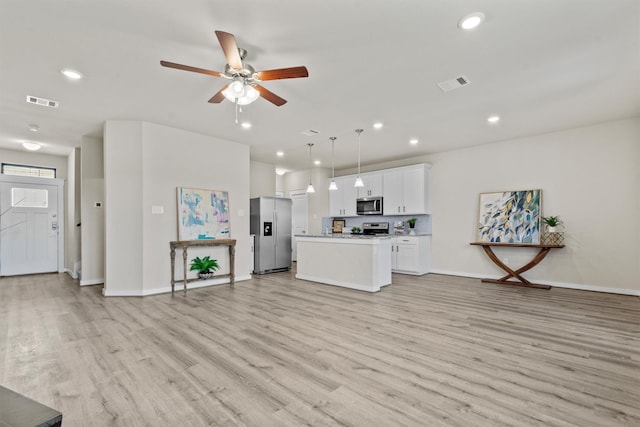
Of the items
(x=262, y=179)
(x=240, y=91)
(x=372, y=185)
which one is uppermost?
(x=240, y=91)

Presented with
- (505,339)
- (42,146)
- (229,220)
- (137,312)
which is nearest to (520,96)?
(505,339)

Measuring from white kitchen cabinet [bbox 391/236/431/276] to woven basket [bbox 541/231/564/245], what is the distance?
7.15 feet

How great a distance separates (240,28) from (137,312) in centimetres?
359

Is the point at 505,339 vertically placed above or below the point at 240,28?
below

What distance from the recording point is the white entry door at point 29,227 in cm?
650

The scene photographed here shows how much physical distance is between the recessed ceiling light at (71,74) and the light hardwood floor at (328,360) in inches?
111

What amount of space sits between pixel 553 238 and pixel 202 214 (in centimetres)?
626

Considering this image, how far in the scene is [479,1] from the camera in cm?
228

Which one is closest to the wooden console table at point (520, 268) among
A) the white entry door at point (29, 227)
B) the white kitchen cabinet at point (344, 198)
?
the white kitchen cabinet at point (344, 198)

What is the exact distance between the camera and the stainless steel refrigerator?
693cm

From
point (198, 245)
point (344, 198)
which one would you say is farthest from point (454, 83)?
point (344, 198)

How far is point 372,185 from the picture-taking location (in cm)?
778

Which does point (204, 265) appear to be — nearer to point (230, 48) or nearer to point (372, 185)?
point (230, 48)

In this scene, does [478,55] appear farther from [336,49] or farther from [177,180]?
[177,180]
